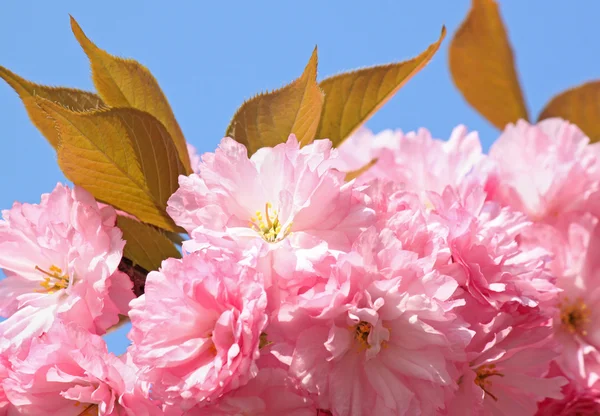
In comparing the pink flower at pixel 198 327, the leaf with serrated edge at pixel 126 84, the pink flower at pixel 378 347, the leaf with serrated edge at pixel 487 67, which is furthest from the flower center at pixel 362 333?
the leaf with serrated edge at pixel 487 67

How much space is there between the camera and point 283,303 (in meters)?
0.66

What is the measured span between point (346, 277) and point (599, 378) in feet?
1.83

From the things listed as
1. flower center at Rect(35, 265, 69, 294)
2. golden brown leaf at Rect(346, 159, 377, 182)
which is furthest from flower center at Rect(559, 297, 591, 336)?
flower center at Rect(35, 265, 69, 294)

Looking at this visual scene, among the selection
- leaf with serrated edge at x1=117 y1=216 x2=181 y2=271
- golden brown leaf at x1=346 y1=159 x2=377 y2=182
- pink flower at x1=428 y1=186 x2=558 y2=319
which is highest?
golden brown leaf at x1=346 y1=159 x2=377 y2=182

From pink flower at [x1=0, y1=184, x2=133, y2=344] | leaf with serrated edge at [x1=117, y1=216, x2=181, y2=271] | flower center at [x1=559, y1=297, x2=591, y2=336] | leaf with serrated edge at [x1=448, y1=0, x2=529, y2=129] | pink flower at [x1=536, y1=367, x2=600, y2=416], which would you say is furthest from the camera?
leaf with serrated edge at [x1=448, y1=0, x2=529, y2=129]

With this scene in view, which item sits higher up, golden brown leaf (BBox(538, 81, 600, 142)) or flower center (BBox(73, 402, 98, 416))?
golden brown leaf (BBox(538, 81, 600, 142))

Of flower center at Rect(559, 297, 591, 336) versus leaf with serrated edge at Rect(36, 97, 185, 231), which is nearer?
leaf with serrated edge at Rect(36, 97, 185, 231)

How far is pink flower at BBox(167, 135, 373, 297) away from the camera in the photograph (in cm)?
67

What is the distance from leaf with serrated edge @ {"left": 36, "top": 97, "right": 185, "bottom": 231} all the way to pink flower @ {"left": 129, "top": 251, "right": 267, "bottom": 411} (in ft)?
0.71

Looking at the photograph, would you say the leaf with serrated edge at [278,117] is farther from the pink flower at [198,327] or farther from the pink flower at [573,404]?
the pink flower at [573,404]

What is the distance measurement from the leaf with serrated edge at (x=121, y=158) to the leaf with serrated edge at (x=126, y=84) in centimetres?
6

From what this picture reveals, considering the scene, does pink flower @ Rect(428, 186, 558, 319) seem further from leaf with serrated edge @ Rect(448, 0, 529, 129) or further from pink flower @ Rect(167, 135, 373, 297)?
leaf with serrated edge @ Rect(448, 0, 529, 129)

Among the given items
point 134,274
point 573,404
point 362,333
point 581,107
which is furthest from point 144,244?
point 581,107

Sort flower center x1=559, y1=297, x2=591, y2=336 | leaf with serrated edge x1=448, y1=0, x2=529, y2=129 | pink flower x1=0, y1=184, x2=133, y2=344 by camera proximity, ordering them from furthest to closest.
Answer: leaf with serrated edge x1=448, y1=0, x2=529, y2=129, flower center x1=559, y1=297, x2=591, y2=336, pink flower x1=0, y1=184, x2=133, y2=344
